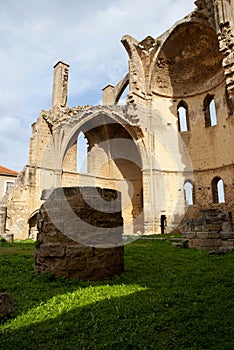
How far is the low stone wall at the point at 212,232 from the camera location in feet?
26.9

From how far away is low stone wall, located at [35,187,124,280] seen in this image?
4387mm

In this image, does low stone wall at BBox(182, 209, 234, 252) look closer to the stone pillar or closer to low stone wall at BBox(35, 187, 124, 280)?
low stone wall at BBox(35, 187, 124, 280)

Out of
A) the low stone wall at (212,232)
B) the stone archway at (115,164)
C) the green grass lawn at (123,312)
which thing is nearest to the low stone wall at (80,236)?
the green grass lawn at (123,312)

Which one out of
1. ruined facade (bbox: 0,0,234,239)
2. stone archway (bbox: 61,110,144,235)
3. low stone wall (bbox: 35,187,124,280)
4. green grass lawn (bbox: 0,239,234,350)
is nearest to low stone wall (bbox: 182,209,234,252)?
green grass lawn (bbox: 0,239,234,350)

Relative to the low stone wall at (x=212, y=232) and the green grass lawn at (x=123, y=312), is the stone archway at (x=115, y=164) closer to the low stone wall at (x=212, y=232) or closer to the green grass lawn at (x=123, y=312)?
the low stone wall at (x=212, y=232)

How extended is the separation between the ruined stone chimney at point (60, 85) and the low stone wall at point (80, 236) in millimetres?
15761

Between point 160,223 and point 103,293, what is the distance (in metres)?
13.0

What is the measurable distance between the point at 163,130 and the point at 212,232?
10.9 meters

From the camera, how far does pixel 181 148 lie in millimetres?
18297

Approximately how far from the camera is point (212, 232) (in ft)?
27.8

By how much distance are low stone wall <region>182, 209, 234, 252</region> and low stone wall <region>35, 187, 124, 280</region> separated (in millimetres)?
4565

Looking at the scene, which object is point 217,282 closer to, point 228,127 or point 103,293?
point 103,293

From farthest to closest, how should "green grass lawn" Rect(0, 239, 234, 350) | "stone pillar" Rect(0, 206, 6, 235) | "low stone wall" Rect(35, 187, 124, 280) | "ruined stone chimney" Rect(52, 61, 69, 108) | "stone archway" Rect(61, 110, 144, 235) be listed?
"stone archway" Rect(61, 110, 144, 235)
"ruined stone chimney" Rect(52, 61, 69, 108)
"stone pillar" Rect(0, 206, 6, 235)
"low stone wall" Rect(35, 187, 124, 280)
"green grass lawn" Rect(0, 239, 234, 350)

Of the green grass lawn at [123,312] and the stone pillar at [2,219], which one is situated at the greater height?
the stone pillar at [2,219]
